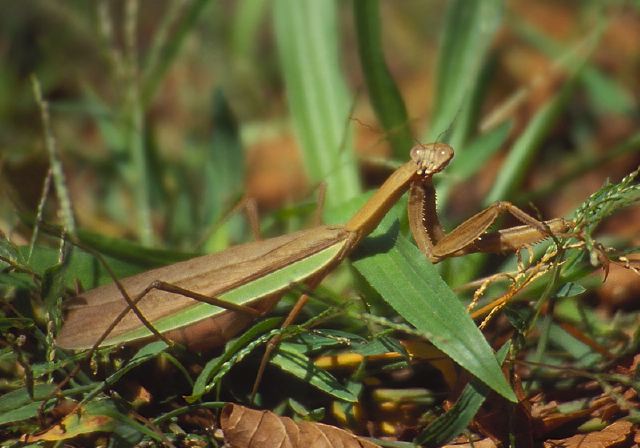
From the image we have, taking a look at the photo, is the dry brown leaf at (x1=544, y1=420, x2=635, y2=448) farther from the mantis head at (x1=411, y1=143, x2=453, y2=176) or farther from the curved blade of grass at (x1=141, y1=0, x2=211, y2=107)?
the curved blade of grass at (x1=141, y1=0, x2=211, y2=107)

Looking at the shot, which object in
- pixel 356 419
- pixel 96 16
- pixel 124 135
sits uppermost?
pixel 96 16

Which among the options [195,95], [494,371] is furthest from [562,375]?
[195,95]

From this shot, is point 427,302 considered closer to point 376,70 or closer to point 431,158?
point 431,158

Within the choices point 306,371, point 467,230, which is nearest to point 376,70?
point 467,230

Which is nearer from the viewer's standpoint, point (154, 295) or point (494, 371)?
point (494, 371)

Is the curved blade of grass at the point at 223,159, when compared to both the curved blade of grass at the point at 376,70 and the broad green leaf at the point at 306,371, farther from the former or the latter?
the broad green leaf at the point at 306,371

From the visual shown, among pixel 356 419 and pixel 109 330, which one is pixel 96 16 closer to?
pixel 109 330
